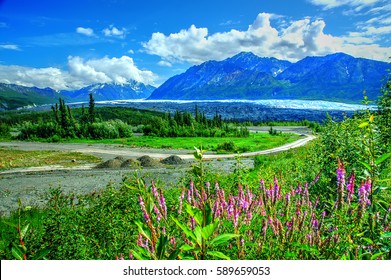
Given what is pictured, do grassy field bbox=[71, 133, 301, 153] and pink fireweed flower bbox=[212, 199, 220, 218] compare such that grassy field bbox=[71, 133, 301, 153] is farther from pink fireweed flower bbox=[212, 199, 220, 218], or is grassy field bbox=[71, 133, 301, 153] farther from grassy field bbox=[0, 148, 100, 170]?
grassy field bbox=[0, 148, 100, 170]

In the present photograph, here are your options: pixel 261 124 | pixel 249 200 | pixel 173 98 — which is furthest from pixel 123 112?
pixel 249 200

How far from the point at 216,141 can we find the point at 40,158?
22732 millimetres

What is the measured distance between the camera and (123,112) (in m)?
42.9

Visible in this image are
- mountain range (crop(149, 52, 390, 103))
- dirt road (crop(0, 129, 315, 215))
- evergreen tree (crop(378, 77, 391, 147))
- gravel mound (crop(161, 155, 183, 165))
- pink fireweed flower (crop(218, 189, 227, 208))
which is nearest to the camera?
pink fireweed flower (crop(218, 189, 227, 208))

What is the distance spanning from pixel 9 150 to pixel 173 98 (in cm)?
2764

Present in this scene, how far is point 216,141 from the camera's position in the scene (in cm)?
1748

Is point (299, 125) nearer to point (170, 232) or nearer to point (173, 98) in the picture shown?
point (173, 98)

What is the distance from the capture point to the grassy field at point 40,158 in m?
30.5

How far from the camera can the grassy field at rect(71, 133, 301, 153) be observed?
56.5 ft

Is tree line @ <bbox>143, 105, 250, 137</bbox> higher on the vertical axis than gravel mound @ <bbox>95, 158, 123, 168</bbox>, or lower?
higher

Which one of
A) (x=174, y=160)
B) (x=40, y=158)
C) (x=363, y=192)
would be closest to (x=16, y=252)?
(x=363, y=192)

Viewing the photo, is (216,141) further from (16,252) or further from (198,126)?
(16,252)

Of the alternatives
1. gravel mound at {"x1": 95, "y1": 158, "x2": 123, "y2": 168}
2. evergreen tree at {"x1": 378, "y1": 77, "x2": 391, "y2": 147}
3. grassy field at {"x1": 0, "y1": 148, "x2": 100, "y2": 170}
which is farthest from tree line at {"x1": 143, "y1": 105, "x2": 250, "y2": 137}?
grassy field at {"x1": 0, "y1": 148, "x2": 100, "y2": 170}

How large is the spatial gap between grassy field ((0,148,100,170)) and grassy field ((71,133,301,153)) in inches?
152
